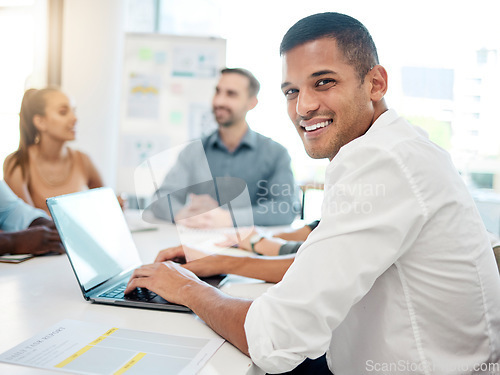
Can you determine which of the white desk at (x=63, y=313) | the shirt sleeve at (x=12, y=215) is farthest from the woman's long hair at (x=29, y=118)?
the white desk at (x=63, y=313)

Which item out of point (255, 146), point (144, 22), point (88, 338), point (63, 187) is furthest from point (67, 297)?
point (144, 22)

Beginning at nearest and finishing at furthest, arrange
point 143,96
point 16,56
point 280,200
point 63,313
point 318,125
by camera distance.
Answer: point 63,313 < point 318,125 < point 280,200 < point 16,56 < point 143,96

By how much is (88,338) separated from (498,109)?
13.1ft

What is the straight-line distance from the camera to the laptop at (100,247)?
3.25ft

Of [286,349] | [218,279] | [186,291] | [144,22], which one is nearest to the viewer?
[286,349]

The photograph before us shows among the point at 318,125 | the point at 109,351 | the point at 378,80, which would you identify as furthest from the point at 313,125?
the point at 109,351

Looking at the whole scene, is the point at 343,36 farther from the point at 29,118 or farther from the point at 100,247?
the point at 29,118

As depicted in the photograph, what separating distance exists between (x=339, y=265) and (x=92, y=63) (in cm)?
391

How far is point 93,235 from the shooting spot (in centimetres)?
112

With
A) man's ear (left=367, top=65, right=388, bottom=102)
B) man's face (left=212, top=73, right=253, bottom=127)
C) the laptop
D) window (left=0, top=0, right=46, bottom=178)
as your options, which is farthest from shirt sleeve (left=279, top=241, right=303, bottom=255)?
window (left=0, top=0, right=46, bottom=178)

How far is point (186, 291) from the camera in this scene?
0.96 metres

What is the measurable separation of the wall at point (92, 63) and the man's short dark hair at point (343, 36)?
3312 mm

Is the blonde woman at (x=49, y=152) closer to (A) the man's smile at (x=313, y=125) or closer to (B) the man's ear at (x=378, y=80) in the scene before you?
(A) the man's smile at (x=313, y=125)

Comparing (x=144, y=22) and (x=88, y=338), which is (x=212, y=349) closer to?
(x=88, y=338)
